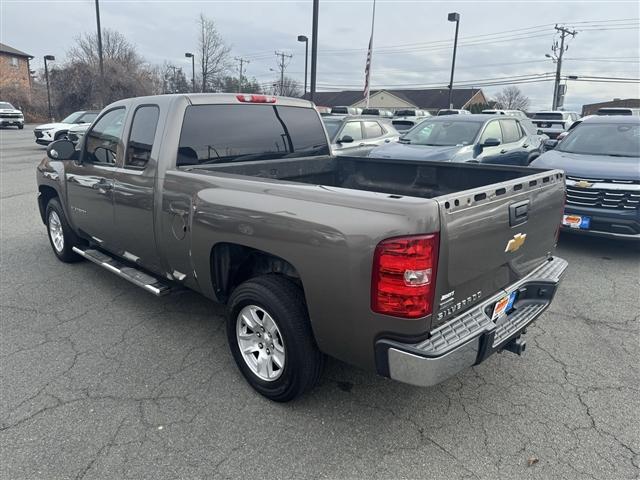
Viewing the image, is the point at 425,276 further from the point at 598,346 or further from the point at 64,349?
the point at 64,349

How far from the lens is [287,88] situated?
234 ft

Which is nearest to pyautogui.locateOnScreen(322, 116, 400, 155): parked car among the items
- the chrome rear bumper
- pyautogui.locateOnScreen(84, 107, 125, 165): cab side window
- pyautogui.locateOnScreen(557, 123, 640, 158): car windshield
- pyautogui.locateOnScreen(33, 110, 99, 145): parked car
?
pyautogui.locateOnScreen(557, 123, 640, 158): car windshield

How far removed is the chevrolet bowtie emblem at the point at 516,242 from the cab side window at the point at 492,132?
649cm

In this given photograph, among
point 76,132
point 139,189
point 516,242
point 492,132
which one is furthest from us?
Result: point 76,132

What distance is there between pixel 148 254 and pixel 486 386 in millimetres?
2801

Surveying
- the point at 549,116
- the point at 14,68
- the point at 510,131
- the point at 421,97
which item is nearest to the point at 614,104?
the point at 421,97

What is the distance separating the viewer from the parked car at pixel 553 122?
19447 mm

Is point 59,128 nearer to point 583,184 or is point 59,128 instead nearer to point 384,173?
point 384,173

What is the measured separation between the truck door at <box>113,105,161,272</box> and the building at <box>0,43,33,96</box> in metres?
59.0

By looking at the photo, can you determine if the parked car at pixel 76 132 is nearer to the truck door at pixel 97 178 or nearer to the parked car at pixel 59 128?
the parked car at pixel 59 128

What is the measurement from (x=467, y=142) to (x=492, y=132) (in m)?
0.79

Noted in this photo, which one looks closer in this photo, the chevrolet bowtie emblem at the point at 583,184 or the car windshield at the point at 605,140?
the chevrolet bowtie emblem at the point at 583,184

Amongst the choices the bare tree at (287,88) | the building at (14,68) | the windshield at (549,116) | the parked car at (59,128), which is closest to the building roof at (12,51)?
the building at (14,68)

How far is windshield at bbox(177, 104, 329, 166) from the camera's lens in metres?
3.56
